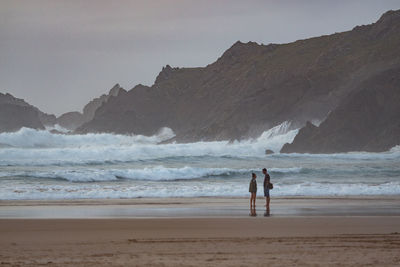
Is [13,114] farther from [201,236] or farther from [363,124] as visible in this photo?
[201,236]

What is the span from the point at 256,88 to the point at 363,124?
45.9m

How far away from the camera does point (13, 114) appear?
137500 millimetres

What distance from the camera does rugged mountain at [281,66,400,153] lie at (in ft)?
239

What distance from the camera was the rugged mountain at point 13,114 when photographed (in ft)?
446

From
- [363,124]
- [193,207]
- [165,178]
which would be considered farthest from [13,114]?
[193,207]

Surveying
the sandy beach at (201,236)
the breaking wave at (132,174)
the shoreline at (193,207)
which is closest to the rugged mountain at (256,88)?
the breaking wave at (132,174)

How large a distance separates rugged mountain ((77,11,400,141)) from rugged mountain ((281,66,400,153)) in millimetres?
10782

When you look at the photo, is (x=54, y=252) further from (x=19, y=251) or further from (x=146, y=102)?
(x=146, y=102)

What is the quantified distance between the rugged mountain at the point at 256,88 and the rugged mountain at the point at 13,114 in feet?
40.6

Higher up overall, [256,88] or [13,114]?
[256,88]

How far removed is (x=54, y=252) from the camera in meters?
10.1

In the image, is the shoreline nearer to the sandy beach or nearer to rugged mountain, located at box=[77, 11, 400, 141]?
the sandy beach

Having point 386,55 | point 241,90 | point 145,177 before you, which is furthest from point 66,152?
point 241,90

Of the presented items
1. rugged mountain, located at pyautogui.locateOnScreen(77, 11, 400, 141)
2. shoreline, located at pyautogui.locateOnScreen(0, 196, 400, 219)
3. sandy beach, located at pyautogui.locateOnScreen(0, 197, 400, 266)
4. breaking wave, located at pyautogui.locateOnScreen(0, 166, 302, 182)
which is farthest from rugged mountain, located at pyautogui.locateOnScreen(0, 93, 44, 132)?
sandy beach, located at pyautogui.locateOnScreen(0, 197, 400, 266)
